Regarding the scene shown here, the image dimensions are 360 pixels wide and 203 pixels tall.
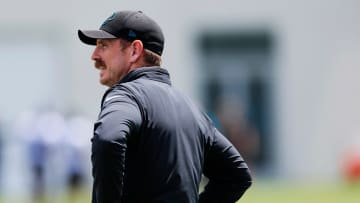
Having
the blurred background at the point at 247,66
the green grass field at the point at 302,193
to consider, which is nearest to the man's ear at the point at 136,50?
the green grass field at the point at 302,193

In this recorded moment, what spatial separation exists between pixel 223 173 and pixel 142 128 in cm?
75

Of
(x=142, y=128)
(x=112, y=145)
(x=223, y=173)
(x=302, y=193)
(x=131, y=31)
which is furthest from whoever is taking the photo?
(x=302, y=193)

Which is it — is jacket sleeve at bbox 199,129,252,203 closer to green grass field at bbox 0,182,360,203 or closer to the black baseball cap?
the black baseball cap

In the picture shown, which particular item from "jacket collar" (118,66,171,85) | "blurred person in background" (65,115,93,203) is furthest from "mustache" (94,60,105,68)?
"blurred person in background" (65,115,93,203)

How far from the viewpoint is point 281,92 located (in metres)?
29.4

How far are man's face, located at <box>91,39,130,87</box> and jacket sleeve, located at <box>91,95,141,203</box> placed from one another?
36cm

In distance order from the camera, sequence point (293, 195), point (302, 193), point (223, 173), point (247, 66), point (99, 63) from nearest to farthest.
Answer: point (99, 63)
point (223, 173)
point (293, 195)
point (302, 193)
point (247, 66)

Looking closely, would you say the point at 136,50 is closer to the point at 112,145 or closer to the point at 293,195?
the point at 112,145

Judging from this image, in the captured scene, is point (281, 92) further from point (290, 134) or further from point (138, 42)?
point (138, 42)

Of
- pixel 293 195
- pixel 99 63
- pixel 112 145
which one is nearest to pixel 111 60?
pixel 99 63

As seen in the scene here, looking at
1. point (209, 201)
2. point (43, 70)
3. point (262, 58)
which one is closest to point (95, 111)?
point (43, 70)

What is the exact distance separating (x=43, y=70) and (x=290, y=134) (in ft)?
17.8

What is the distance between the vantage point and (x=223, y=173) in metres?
6.21

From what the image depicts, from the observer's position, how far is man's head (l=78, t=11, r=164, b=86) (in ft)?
19.1
